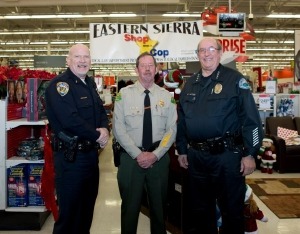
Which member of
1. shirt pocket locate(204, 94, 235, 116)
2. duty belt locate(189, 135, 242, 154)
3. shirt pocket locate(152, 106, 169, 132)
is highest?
shirt pocket locate(204, 94, 235, 116)

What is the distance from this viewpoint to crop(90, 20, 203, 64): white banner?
480cm

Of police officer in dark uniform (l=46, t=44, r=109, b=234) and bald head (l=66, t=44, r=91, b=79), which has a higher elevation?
bald head (l=66, t=44, r=91, b=79)

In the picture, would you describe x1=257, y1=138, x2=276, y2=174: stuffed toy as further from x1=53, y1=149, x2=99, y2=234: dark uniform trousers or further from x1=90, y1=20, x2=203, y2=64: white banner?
x1=53, y1=149, x2=99, y2=234: dark uniform trousers

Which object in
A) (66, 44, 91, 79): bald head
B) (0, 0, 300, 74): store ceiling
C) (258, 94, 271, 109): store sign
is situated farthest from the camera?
(0, 0, 300, 74): store ceiling

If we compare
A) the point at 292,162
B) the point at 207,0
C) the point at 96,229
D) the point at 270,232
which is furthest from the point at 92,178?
the point at 207,0

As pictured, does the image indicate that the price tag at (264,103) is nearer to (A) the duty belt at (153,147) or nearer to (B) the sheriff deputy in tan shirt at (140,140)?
(B) the sheriff deputy in tan shirt at (140,140)

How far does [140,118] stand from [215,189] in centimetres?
79

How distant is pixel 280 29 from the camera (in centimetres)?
1697

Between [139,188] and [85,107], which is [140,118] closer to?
[85,107]

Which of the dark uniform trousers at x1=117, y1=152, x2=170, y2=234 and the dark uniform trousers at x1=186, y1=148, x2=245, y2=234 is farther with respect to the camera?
the dark uniform trousers at x1=117, y1=152, x2=170, y2=234

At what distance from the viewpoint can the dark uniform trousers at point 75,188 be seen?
8.52 feet

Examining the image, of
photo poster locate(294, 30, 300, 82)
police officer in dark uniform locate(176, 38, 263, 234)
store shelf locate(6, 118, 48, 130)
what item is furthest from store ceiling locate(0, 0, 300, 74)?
police officer in dark uniform locate(176, 38, 263, 234)

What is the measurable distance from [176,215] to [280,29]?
1564 cm

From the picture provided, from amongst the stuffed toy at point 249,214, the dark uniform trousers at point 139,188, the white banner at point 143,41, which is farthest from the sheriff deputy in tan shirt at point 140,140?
the white banner at point 143,41
